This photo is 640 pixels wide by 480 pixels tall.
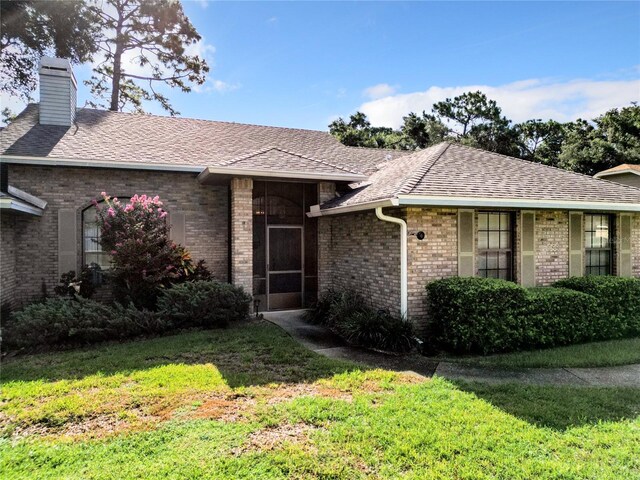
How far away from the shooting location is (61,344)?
7.16 meters

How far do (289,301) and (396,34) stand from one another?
27.9 feet

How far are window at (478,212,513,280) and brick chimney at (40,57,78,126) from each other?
38.5 feet

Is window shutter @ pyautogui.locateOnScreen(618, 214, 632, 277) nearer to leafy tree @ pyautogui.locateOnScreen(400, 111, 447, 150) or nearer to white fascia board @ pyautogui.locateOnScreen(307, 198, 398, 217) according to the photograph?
white fascia board @ pyautogui.locateOnScreen(307, 198, 398, 217)

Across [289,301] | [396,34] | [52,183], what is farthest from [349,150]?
[52,183]

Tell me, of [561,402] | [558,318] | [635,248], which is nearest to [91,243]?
[561,402]

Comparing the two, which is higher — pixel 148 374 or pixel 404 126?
pixel 404 126

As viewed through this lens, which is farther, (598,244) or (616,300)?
(598,244)

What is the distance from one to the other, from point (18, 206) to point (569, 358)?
10643 mm

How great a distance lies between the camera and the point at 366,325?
720 centimetres

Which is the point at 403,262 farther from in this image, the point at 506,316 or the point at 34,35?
the point at 34,35

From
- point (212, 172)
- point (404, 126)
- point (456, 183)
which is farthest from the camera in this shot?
point (404, 126)

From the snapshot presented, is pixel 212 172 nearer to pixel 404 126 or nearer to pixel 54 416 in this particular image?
pixel 54 416

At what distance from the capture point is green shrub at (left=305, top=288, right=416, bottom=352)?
690 cm

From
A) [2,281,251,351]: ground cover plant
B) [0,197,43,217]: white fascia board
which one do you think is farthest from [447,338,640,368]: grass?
[0,197,43,217]: white fascia board
